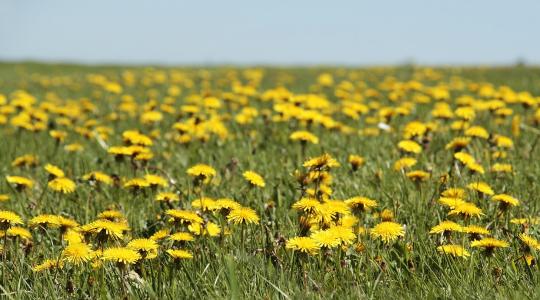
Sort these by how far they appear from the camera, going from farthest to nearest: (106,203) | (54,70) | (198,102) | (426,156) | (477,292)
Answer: (54,70), (198,102), (426,156), (106,203), (477,292)

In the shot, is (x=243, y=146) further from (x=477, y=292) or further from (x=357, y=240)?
(x=477, y=292)

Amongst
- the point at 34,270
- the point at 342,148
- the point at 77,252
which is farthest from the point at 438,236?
the point at 342,148

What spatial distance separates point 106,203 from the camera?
3320mm

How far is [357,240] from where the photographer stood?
8.11 ft

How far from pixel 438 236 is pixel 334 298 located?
0.66 metres

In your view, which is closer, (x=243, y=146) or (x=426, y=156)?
(x=426, y=156)

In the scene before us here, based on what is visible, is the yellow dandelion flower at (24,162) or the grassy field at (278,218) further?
the yellow dandelion flower at (24,162)

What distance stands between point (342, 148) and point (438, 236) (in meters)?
2.22

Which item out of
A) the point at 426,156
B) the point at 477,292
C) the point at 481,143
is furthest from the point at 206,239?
the point at 481,143

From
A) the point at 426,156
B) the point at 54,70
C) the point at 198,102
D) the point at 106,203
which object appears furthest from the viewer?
the point at 54,70

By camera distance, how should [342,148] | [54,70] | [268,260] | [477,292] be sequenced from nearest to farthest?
[477,292], [268,260], [342,148], [54,70]

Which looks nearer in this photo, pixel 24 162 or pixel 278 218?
pixel 278 218

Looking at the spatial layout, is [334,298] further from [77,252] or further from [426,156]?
[426,156]

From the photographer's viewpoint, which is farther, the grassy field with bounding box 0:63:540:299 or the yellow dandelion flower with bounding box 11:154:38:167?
the yellow dandelion flower with bounding box 11:154:38:167
